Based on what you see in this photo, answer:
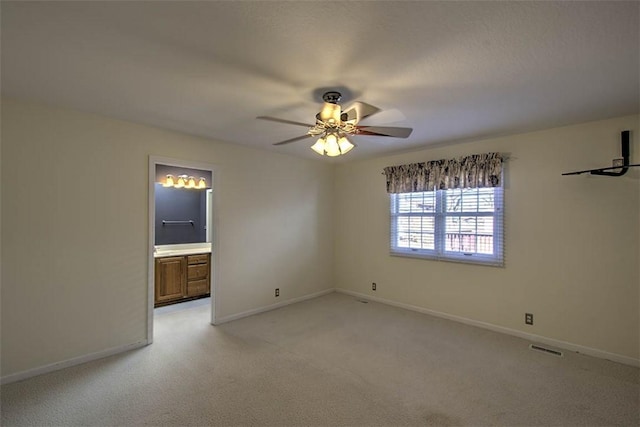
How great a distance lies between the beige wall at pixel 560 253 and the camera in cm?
295

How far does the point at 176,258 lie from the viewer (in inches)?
189

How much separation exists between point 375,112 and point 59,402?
338 centimetres

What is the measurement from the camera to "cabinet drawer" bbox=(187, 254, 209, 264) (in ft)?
16.2

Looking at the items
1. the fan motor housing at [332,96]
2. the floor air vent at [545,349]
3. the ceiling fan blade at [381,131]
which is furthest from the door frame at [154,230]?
the floor air vent at [545,349]

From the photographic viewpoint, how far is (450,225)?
415 centimetres

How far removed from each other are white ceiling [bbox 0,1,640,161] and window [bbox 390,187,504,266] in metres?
1.18

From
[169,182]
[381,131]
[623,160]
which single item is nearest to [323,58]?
[381,131]

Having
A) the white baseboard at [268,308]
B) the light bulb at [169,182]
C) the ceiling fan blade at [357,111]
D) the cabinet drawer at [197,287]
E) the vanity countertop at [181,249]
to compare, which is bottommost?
the white baseboard at [268,308]

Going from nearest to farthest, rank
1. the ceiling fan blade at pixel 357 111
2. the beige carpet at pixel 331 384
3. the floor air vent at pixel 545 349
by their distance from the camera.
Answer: the beige carpet at pixel 331 384 < the ceiling fan blade at pixel 357 111 < the floor air vent at pixel 545 349

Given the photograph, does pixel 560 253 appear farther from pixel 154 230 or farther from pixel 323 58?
pixel 154 230

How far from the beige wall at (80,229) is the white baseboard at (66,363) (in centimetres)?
4

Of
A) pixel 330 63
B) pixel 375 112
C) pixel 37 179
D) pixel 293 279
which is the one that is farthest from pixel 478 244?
pixel 37 179

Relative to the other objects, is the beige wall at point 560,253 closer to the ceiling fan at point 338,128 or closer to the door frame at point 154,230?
the ceiling fan at point 338,128

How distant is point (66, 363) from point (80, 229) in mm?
1226
